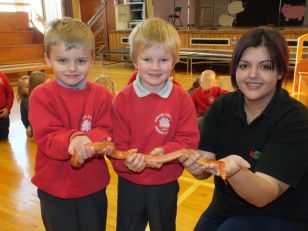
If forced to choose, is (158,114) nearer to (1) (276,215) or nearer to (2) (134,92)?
(2) (134,92)

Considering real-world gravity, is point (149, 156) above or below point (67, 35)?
below

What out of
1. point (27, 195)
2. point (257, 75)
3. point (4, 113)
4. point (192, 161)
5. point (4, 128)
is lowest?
point (27, 195)

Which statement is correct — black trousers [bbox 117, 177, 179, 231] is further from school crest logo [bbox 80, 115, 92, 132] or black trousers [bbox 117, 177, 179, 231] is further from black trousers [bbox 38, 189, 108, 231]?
school crest logo [bbox 80, 115, 92, 132]

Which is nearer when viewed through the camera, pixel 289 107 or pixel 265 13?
pixel 289 107

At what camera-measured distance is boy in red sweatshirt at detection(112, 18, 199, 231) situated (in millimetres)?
1503

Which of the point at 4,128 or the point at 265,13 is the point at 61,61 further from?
the point at 265,13

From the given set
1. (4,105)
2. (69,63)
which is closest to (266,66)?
(69,63)

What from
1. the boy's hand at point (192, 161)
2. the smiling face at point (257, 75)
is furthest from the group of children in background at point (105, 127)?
the smiling face at point (257, 75)

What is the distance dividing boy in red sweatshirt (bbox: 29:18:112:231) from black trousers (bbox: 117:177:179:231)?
0.14 metres

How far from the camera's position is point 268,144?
1376 mm

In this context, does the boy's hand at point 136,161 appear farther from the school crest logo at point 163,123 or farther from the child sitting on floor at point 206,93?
the child sitting on floor at point 206,93

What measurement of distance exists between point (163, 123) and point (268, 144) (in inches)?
19.2

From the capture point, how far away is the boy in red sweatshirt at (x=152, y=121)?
4.93ft

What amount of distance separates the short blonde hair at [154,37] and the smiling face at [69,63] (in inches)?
9.1
